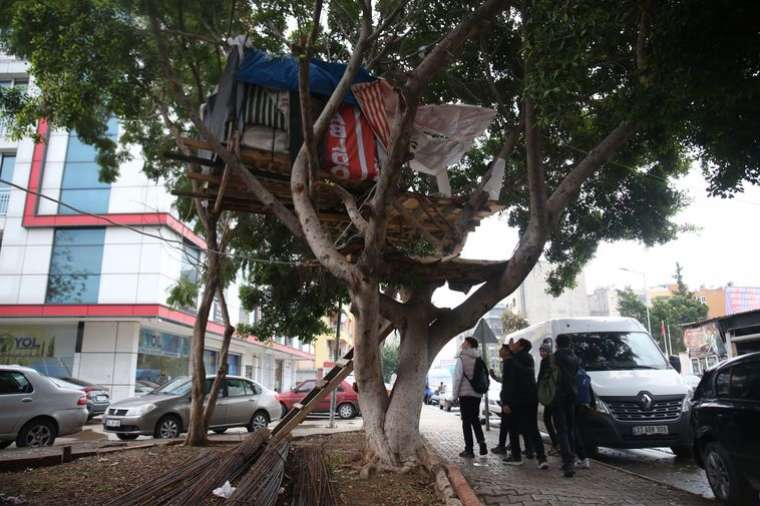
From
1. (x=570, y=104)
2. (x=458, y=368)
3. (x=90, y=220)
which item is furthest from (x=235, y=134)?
(x=90, y=220)

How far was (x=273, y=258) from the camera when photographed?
11.2 meters

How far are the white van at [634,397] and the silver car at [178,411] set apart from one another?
27.9 feet

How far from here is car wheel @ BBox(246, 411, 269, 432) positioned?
549 inches

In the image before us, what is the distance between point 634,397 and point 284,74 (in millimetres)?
7049

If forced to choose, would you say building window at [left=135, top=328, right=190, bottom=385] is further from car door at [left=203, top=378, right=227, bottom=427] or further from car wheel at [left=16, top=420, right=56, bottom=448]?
car wheel at [left=16, top=420, right=56, bottom=448]

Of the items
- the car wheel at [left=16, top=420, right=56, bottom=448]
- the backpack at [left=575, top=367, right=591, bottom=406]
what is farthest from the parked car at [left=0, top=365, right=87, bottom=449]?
the backpack at [left=575, top=367, right=591, bottom=406]

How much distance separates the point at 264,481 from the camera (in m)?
5.02

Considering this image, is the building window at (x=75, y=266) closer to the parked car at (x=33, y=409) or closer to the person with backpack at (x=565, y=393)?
the parked car at (x=33, y=409)

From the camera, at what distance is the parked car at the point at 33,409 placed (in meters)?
9.88

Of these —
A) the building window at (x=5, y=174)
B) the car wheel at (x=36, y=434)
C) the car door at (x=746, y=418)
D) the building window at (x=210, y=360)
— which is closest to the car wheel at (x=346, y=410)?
the building window at (x=210, y=360)

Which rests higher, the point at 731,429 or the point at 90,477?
the point at 731,429

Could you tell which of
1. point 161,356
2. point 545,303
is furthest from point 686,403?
point 545,303

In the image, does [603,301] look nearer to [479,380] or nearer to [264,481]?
[479,380]

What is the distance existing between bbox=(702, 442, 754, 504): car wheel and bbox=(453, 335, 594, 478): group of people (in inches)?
60.2
